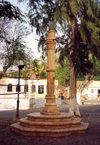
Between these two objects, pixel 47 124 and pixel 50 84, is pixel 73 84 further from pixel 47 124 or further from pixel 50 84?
pixel 47 124

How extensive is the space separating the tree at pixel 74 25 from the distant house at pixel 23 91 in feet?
26.9

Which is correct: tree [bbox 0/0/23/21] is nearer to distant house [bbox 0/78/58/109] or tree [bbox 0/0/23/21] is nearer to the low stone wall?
distant house [bbox 0/78/58/109]

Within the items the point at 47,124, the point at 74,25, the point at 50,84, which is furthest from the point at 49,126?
the point at 74,25

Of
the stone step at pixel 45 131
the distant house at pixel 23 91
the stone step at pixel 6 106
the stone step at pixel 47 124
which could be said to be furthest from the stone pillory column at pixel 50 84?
the stone step at pixel 6 106

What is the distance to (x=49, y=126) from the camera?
8750 mm

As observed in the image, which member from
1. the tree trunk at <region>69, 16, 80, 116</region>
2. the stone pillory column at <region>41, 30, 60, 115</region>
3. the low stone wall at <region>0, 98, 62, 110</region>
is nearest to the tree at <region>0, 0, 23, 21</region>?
the stone pillory column at <region>41, 30, 60, 115</region>

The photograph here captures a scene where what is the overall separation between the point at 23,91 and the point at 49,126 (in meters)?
23.6

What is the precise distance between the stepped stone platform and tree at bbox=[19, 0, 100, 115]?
6.25 m

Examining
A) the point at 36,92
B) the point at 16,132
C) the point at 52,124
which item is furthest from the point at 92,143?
the point at 36,92

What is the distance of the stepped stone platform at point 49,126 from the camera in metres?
8.41

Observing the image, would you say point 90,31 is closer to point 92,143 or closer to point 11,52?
point 92,143

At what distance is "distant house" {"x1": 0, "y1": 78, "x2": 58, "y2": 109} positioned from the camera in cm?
2406

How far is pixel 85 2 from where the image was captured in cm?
1477

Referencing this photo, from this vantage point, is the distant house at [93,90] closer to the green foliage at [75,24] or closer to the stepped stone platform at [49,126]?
the green foliage at [75,24]
